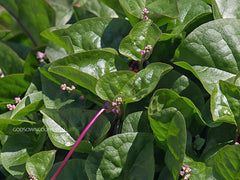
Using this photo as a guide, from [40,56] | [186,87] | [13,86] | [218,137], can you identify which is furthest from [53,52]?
[218,137]

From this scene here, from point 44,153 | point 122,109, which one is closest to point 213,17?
point 122,109

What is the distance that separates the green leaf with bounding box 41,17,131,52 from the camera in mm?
1135

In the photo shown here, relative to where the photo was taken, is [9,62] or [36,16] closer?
[9,62]

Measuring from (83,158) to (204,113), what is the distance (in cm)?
39

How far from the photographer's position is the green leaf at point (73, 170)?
3.38 feet

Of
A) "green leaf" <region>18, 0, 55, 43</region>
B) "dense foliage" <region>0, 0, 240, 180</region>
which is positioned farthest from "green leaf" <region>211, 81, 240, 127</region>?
"green leaf" <region>18, 0, 55, 43</region>

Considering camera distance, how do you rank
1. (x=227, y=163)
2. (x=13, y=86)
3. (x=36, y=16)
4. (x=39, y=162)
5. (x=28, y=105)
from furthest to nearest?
1. (x=36, y=16)
2. (x=13, y=86)
3. (x=28, y=105)
4. (x=39, y=162)
5. (x=227, y=163)

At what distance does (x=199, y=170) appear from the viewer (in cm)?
94

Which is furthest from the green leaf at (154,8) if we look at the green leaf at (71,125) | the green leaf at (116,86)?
the green leaf at (71,125)

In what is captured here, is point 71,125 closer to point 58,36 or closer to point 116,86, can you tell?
point 116,86

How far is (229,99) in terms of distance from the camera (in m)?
0.94

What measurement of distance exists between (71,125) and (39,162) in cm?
14

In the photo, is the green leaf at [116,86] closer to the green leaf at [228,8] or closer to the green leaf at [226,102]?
the green leaf at [226,102]

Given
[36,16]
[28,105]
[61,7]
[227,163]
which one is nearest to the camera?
[227,163]
